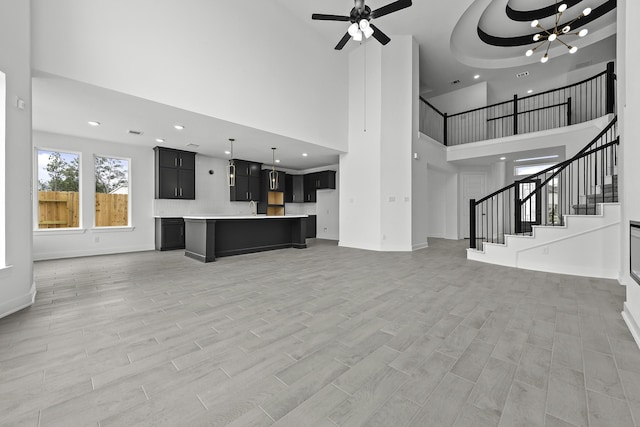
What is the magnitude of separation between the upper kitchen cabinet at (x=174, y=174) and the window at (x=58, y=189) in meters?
1.62

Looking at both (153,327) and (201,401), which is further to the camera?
(153,327)

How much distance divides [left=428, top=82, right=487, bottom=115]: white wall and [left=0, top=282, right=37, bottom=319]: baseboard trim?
11798mm

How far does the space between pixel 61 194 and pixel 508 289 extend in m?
8.72

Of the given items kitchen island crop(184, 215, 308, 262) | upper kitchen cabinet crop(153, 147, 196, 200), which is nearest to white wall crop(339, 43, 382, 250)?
kitchen island crop(184, 215, 308, 262)

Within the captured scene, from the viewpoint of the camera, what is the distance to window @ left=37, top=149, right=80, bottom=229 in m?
5.73

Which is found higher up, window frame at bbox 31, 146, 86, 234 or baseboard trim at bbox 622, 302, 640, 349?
window frame at bbox 31, 146, 86, 234

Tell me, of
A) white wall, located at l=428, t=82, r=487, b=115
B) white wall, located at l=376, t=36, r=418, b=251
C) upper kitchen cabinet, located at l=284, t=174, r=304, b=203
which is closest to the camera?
white wall, located at l=376, t=36, r=418, b=251

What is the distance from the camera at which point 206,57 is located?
4.57 m

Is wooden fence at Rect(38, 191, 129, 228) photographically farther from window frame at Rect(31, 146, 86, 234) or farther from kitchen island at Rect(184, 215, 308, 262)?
kitchen island at Rect(184, 215, 308, 262)

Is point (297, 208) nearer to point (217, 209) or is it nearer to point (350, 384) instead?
point (217, 209)

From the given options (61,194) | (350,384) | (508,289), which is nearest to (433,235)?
(508,289)

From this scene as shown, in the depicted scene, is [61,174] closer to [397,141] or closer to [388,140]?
[388,140]

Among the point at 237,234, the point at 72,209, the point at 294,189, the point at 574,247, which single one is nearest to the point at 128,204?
the point at 72,209

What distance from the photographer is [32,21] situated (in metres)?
3.13
